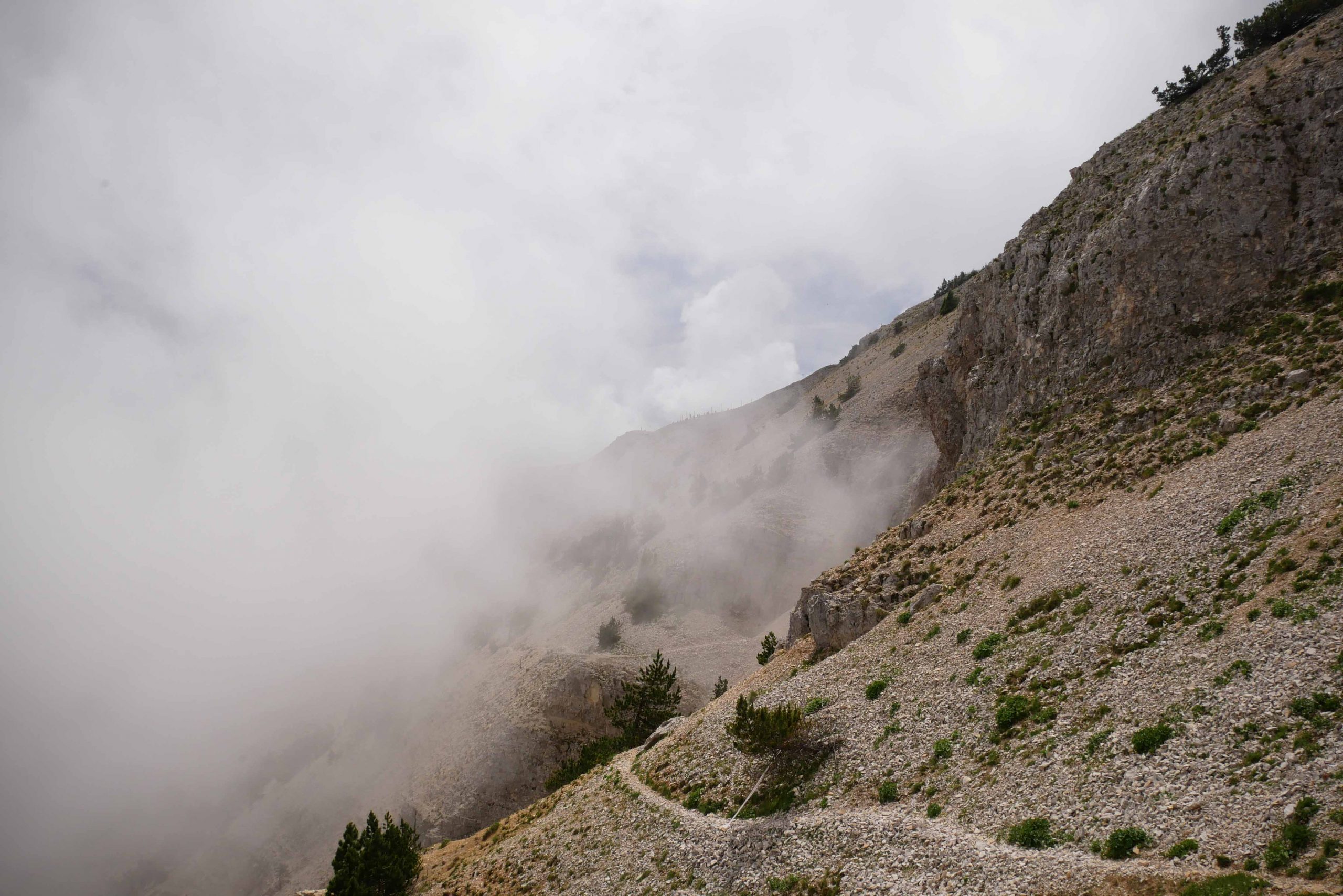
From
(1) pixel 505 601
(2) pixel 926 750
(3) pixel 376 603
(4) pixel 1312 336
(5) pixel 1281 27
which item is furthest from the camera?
(3) pixel 376 603

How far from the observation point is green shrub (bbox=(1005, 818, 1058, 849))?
52.2ft

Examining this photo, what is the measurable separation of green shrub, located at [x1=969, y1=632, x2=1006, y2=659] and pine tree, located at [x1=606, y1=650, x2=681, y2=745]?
104 ft

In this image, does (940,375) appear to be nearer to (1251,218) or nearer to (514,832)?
(1251,218)

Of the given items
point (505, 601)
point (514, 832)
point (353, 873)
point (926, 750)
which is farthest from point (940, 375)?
point (505, 601)

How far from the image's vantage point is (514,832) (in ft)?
126

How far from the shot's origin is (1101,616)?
904 inches

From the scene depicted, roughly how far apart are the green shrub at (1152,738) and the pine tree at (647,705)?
132 ft

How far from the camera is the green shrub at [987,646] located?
82.8ft

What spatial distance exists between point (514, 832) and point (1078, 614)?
30.5m

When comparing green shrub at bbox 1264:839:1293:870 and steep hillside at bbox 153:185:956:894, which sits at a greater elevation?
steep hillside at bbox 153:185:956:894

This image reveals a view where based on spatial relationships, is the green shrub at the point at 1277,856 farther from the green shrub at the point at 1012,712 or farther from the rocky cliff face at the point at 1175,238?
the rocky cliff face at the point at 1175,238

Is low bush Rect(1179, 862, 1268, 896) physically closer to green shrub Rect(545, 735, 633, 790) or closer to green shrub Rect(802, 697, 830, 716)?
green shrub Rect(802, 697, 830, 716)

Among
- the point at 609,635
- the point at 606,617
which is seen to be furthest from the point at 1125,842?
the point at 606,617

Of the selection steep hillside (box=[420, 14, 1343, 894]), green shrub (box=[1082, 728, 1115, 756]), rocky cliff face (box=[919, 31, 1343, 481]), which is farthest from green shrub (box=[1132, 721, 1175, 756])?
rocky cliff face (box=[919, 31, 1343, 481])
